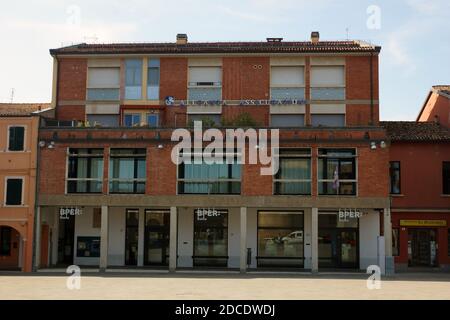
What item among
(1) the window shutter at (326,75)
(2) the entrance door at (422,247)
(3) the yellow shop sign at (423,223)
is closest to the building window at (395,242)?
(3) the yellow shop sign at (423,223)

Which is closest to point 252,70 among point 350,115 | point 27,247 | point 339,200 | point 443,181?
point 350,115

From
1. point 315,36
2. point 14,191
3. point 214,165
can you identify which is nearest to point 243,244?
point 214,165

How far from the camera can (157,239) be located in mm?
33656

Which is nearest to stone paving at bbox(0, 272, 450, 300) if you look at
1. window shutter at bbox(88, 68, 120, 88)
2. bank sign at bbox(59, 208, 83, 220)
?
Answer: bank sign at bbox(59, 208, 83, 220)

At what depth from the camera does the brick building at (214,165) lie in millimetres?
31141

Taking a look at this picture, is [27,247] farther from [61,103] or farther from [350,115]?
[350,115]

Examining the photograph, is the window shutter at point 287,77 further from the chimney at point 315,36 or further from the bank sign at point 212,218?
the bank sign at point 212,218

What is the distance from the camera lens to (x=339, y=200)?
101 feet

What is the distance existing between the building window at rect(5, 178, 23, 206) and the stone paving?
377cm

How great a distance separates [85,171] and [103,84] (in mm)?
6516

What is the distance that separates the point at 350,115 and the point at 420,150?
4.40m

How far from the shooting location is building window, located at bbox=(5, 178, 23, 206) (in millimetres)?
31766

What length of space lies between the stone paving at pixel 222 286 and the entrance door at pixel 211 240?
328 cm

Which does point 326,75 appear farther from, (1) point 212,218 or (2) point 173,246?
(2) point 173,246
